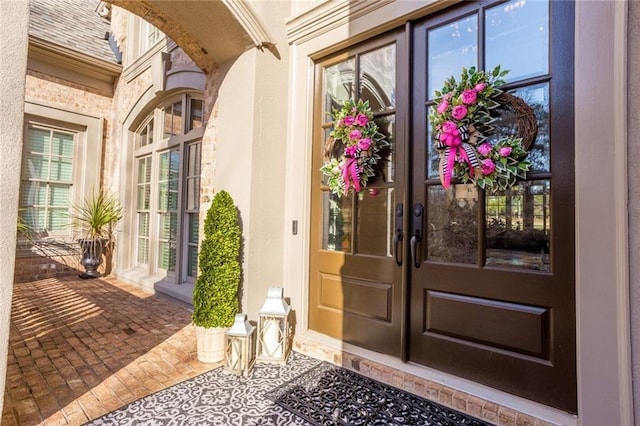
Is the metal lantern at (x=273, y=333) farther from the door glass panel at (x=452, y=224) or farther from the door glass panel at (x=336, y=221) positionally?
the door glass panel at (x=452, y=224)

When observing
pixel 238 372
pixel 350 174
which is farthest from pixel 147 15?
pixel 238 372

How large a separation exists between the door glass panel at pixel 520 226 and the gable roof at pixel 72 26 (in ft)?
23.3

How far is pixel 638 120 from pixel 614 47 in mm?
386

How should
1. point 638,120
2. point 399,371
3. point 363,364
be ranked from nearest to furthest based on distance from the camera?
point 638,120 → point 399,371 → point 363,364

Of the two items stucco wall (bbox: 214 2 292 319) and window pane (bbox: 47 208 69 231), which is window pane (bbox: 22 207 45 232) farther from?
stucco wall (bbox: 214 2 292 319)

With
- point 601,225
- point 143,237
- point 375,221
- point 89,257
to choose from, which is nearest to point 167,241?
point 143,237

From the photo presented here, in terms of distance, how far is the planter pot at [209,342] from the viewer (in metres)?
2.59

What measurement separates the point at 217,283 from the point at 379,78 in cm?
210

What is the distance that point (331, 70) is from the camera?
294 cm

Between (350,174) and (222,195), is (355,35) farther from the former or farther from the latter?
(222,195)

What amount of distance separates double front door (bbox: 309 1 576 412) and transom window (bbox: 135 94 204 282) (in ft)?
8.16

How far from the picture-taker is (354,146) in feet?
8.18

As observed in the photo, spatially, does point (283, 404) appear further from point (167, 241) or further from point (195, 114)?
point (195, 114)

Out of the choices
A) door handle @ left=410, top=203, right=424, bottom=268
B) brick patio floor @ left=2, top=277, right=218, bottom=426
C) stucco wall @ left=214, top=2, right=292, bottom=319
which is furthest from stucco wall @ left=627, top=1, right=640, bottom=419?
brick patio floor @ left=2, top=277, right=218, bottom=426
